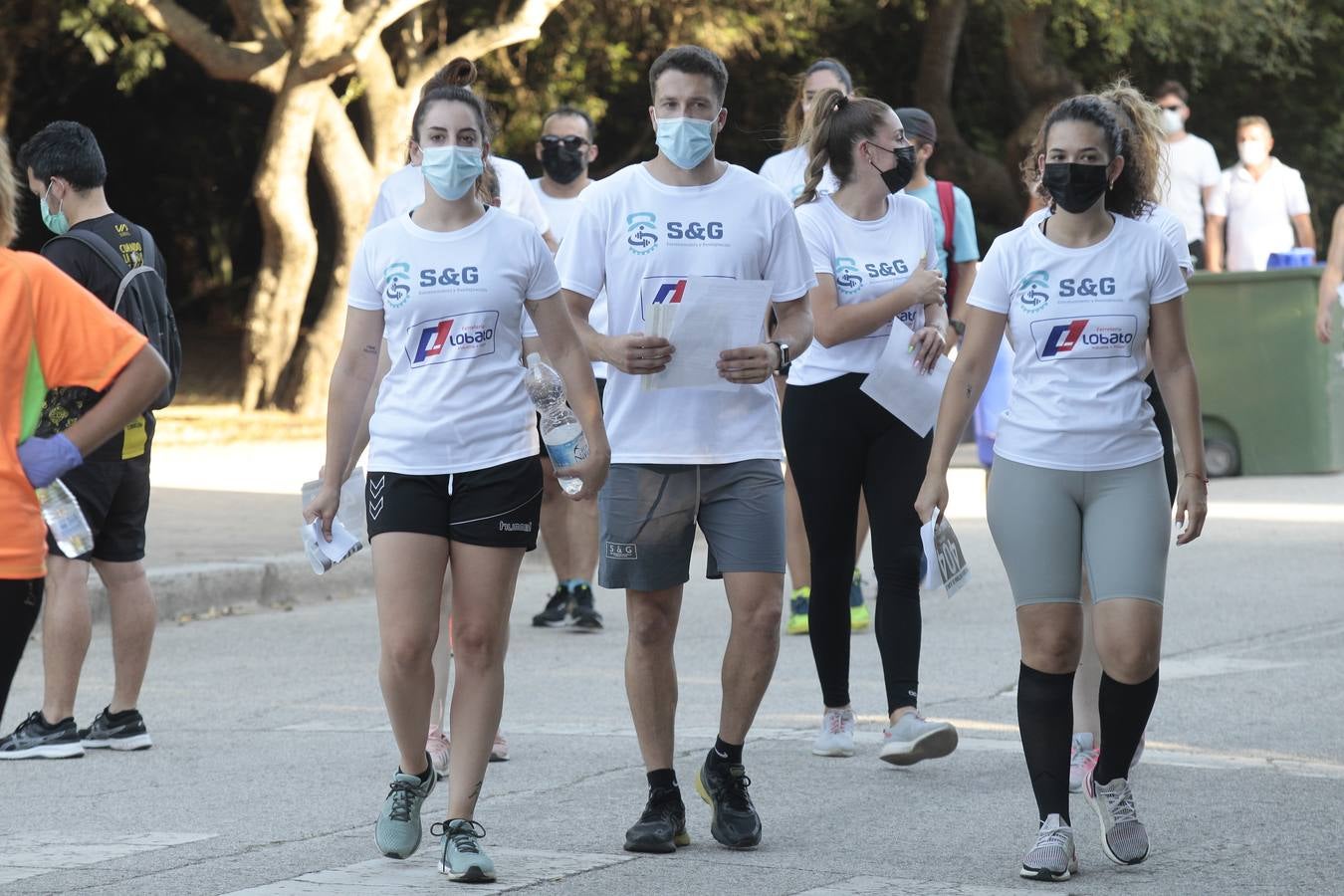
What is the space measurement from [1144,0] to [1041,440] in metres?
18.7

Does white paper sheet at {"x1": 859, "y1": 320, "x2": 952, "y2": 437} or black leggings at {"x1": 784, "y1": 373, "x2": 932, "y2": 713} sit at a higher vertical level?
white paper sheet at {"x1": 859, "y1": 320, "x2": 952, "y2": 437}

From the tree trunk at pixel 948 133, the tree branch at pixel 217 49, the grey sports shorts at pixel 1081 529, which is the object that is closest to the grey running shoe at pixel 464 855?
the grey sports shorts at pixel 1081 529

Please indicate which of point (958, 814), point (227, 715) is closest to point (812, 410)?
point (958, 814)

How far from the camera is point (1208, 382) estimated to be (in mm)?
15273

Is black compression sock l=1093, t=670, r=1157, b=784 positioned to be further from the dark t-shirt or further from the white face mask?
the white face mask

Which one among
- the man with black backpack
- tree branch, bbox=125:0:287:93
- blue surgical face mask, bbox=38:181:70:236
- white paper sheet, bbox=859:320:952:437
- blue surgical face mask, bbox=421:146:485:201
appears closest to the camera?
blue surgical face mask, bbox=421:146:485:201

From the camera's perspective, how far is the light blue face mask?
528 cm

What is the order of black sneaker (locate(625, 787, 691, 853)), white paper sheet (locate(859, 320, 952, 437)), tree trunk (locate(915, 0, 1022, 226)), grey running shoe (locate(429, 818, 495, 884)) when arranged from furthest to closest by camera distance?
1. tree trunk (locate(915, 0, 1022, 226))
2. white paper sheet (locate(859, 320, 952, 437))
3. black sneaker (locate(625, 787, 691, 853))
4. grey running shoe (locate(429, 818, 495, 884))

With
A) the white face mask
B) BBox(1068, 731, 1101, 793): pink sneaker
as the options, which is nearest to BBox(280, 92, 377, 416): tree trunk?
the white face mask

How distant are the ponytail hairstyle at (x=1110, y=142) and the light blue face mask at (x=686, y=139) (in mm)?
829

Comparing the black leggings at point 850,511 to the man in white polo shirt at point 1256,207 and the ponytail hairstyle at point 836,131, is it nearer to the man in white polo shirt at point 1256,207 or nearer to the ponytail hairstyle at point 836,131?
the ponytail hairstyle at point 836,131

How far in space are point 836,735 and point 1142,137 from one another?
2102mm

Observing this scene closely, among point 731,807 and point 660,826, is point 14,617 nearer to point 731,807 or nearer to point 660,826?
point 660,826

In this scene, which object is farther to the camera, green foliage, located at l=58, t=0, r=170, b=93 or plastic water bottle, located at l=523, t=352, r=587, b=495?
green foliage, located at l=58, t=0, r=170, b=93
